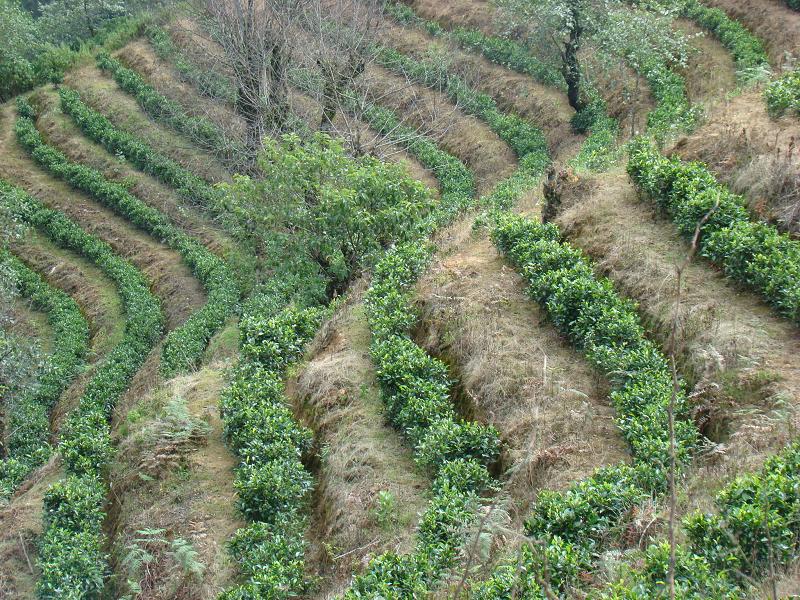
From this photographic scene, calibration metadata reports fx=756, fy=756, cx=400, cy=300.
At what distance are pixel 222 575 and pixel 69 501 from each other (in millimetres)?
3158

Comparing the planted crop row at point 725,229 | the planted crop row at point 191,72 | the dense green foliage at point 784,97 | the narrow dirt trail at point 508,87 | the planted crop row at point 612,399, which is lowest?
the planted crop row at point 191,72

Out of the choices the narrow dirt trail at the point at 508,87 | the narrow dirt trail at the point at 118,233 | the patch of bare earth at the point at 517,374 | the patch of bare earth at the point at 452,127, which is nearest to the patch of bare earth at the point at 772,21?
the narrow dirt trail at the point at 508,87

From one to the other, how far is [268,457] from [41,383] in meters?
14.1

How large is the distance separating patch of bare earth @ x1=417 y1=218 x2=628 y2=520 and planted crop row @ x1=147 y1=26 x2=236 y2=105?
62.7 ft

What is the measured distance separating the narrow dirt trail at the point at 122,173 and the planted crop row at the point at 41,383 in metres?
4.26

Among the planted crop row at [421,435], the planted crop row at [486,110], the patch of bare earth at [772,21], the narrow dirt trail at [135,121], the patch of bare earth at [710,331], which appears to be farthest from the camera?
the narrow dirt trail at [135,121]

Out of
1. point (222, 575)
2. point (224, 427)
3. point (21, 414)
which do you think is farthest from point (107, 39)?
point (222, 575)

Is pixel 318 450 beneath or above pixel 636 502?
beneath

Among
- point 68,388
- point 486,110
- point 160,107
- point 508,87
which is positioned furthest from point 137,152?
point 508,87

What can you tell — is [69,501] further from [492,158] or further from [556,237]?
[492,158]

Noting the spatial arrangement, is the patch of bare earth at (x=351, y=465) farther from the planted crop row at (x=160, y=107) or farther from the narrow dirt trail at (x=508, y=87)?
the planted crop row at (x=160, y=107)

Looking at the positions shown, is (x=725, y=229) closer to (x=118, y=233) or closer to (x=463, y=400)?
(x=463, y=400)

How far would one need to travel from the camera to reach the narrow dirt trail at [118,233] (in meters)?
26.2

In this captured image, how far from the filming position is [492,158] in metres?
29.0
